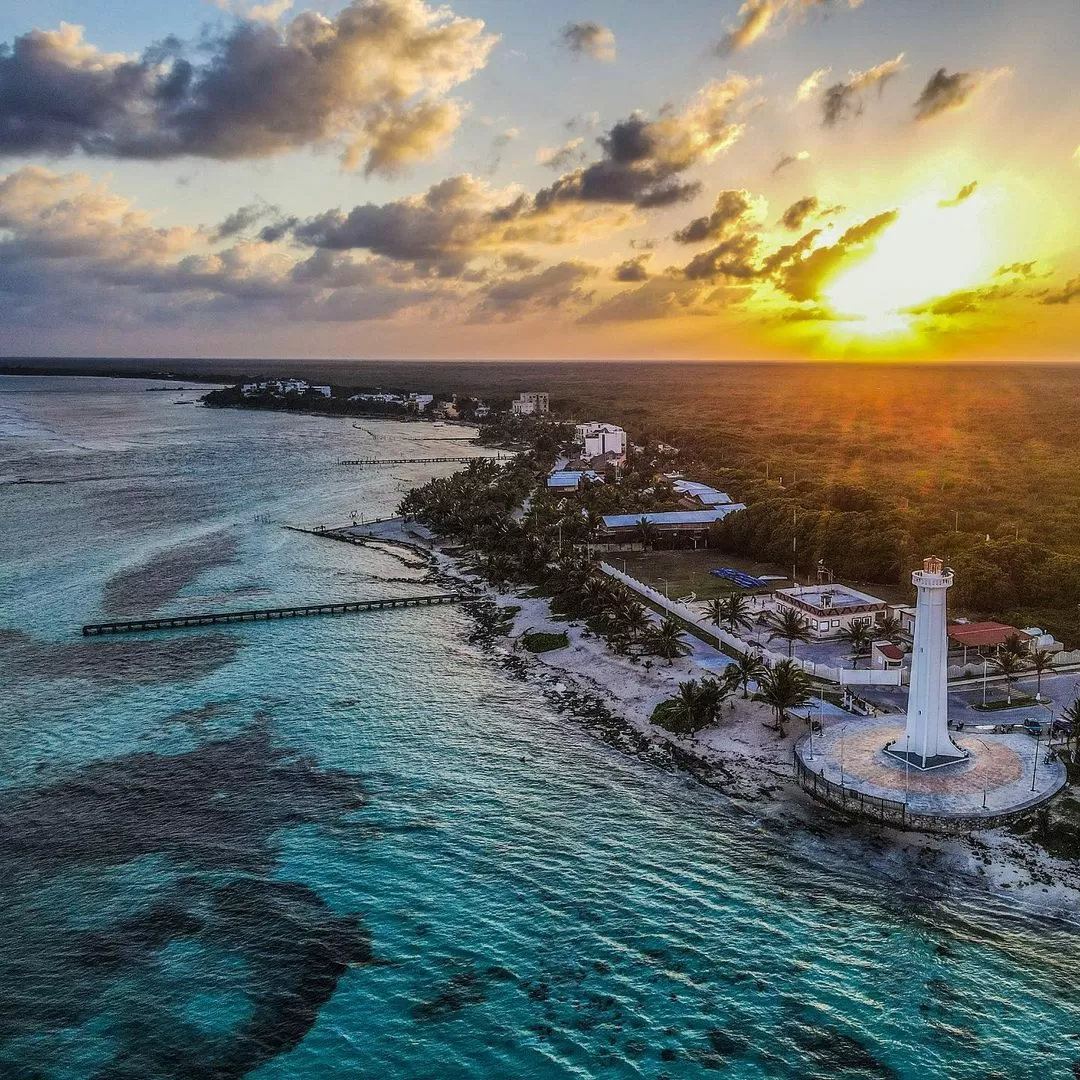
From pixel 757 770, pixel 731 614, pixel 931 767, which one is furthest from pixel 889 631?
A: pixel 757 770

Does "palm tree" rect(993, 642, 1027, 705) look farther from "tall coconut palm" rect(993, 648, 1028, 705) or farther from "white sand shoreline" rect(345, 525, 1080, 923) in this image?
"white sand shoreline" rect(345, 525, 1080, 923)

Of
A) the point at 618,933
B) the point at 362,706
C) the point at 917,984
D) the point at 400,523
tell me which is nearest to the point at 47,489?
the point at 400,523

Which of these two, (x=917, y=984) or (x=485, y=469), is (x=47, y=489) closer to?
(x=485, y=469)

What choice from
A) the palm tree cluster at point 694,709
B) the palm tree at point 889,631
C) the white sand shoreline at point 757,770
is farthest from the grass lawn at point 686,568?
the palm tree cluster at point 694,709

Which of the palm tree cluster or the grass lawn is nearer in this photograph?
the palm tree cluster

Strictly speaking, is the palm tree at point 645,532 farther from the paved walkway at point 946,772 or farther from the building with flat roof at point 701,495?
the paved walkway at point 946,772

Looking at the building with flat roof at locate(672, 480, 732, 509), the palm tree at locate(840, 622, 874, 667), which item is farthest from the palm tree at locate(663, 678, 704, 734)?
the building with flat roof at locate(672, 480, 732, 509)
